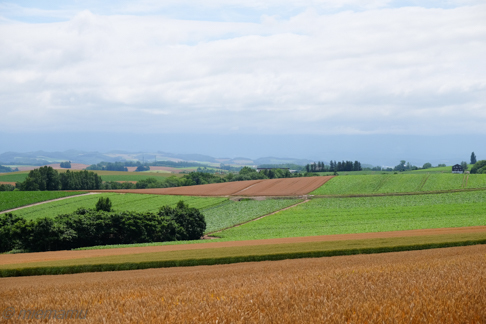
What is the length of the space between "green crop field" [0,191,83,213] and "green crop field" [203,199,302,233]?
4592cm

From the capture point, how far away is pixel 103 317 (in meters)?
5.98

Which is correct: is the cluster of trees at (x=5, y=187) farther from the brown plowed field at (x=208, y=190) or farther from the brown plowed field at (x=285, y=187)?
the brown plowed field at (x=285, y=187)

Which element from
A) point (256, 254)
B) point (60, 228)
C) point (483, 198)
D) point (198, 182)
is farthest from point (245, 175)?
point (256, 254)

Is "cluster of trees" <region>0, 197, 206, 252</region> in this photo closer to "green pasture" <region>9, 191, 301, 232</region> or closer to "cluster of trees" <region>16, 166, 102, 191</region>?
"green pasture" <region>9, 191, 301, 232</region>

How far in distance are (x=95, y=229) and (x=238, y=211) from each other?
3180cm

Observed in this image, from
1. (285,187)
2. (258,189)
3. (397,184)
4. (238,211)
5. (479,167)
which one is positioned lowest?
(238,211)

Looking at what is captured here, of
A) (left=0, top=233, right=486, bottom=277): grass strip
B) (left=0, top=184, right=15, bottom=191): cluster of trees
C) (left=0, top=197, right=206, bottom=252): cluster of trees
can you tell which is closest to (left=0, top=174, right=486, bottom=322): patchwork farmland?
(left=0, top=233, right=486, bottom=277): grass strip

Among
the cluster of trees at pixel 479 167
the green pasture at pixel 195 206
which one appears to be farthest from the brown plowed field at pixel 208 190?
Answer: the cluster of trees at pixel 479 167

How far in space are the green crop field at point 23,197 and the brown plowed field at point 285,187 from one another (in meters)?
48.0

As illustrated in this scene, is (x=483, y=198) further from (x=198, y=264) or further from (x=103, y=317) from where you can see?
(x=103, y=317)

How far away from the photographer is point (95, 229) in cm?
5441

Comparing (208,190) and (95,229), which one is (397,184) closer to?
(208,190)

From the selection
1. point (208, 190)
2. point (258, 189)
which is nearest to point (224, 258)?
point (258, 189)

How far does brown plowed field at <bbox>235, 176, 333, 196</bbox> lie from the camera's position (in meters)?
94.8
